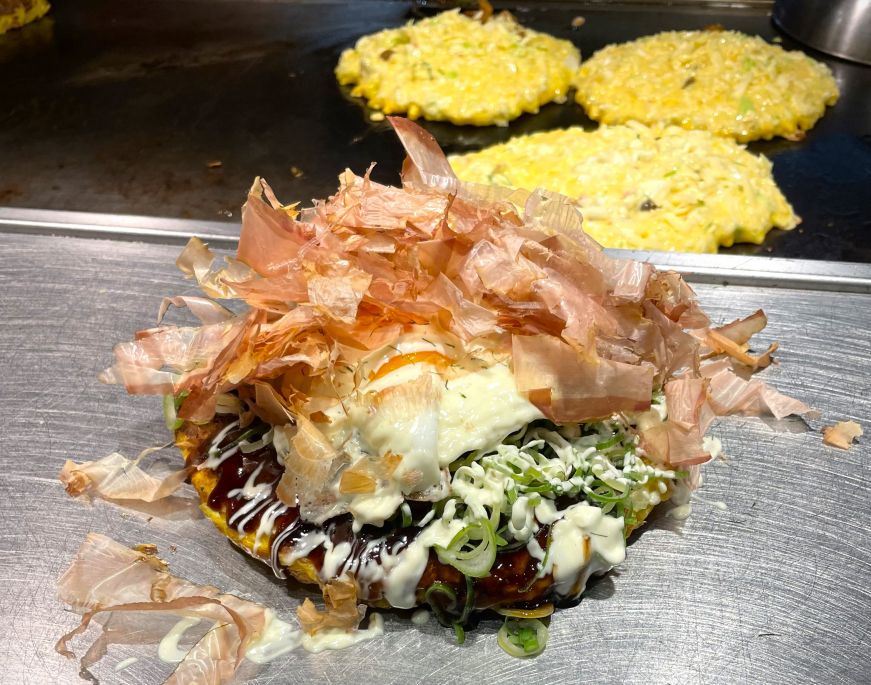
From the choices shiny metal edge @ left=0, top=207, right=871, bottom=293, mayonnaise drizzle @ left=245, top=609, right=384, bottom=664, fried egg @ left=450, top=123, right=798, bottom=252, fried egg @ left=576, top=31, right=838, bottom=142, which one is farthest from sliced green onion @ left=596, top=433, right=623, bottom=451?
fried egg @ left=576, top=31, right=838, bottom=142

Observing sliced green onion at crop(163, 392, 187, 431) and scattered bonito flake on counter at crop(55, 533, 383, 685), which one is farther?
sliced green onion at crop(163, 392, 187, 431)

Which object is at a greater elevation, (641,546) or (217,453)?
(217,453)

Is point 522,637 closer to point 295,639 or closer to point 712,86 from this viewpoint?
point 295,639

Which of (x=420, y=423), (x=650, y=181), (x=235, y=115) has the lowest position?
(x=235, y=115)

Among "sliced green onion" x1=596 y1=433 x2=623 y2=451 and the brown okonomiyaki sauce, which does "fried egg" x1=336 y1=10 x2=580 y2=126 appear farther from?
the brown okonomiyaki sauce

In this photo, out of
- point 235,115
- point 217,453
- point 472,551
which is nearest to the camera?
point 472,551

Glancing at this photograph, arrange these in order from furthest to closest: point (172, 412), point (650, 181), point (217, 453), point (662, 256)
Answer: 1. point (650, 181)
2. point (662, 256)
3. point (172, 412)
4. point (217, 453)

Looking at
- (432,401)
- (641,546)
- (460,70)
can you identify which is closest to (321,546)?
(432,401)
